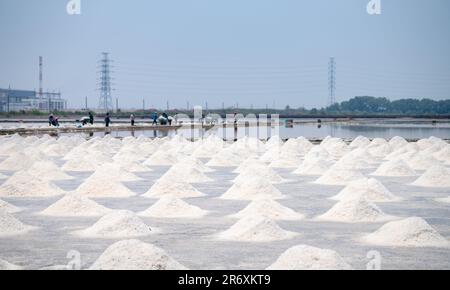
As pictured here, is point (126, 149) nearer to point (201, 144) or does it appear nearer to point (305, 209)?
point (201, 144)

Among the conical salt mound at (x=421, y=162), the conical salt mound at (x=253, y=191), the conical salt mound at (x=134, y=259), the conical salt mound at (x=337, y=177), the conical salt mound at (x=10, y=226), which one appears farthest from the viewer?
the conical salt mound at (x=421, y=162)

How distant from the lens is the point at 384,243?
36.3ft

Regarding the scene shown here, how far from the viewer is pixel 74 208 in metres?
14.0

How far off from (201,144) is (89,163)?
30.3ft

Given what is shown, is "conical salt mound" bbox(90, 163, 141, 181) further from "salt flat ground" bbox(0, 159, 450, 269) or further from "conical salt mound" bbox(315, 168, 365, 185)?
"conical salt mound" bbox(315, 168, 365, 185)

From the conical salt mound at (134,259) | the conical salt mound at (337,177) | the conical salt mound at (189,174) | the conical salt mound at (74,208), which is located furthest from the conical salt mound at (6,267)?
the conical salt mound at (337,177)

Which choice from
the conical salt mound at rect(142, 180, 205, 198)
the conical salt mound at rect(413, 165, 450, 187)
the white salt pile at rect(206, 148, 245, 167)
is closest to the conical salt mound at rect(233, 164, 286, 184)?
the conical salt mound at rect(142, 180, 205, 198)

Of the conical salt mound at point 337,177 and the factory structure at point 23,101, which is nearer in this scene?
A: the conical salt mound at point 337,177

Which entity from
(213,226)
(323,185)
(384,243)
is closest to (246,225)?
(213,226)

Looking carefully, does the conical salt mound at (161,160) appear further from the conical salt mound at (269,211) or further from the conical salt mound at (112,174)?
the conical salt mound at (269,211)

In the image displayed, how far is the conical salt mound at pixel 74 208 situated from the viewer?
45.3 ft

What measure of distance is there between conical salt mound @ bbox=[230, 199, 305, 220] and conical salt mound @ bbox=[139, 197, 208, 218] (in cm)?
80

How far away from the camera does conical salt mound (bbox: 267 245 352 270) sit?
8.55 m

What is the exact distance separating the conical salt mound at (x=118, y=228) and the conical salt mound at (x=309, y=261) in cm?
350
